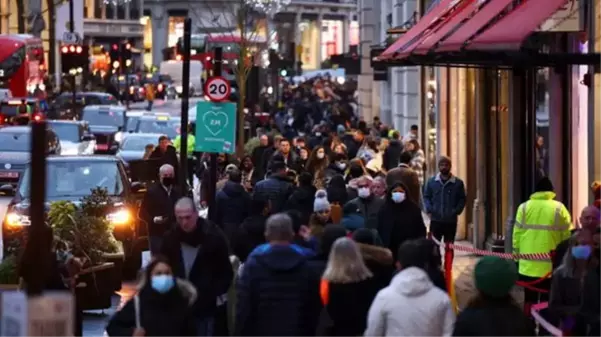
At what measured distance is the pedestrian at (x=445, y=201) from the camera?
2133 cm

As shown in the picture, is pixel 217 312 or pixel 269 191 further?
pixel 269 191

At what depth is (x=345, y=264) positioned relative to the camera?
11.6 metres

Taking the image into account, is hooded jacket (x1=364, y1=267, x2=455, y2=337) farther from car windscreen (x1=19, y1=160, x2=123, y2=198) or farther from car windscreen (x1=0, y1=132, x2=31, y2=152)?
car windscreen (x1=0, y1=132, x2=31, y2=152)

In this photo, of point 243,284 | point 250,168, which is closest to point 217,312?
→ point 243,284

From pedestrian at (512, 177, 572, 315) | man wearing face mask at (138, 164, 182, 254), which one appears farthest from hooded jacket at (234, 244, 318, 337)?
man wearing face mask at (138, 164, 182, 254)

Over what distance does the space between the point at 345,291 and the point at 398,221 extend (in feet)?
18.5

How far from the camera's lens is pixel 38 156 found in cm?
782

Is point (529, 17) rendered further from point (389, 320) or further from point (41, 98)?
point (41, 98)

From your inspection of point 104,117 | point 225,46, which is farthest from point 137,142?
point 225,46

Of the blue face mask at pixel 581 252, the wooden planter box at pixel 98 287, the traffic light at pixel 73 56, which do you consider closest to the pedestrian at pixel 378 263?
the blue face mask at pixel 581 252

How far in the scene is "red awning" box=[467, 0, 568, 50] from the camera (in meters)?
16.7

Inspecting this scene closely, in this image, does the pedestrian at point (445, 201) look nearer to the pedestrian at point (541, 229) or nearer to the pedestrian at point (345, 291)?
the pedestrian at point (541, 229)

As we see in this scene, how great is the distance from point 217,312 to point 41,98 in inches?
1958

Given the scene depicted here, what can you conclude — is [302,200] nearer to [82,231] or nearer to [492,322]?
[82,231]
